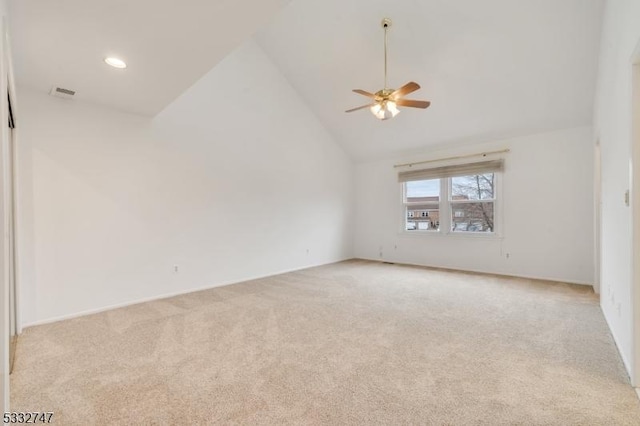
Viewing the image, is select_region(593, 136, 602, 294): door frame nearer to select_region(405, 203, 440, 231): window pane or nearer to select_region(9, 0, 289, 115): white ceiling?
select_region(405, 203, 440, 231): window pane

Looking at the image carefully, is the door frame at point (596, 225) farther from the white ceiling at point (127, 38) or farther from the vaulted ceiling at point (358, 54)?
the white ceiling at point (127, 38)

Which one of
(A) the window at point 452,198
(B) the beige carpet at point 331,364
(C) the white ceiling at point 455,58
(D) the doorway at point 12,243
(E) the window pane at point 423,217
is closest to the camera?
(B) the beige carpet at point 331,364

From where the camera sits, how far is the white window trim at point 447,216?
542 cm

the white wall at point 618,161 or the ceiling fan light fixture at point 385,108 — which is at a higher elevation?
the ceiling fan light fixture at point 385,108

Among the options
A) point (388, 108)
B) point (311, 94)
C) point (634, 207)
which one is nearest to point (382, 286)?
point (388, 108)

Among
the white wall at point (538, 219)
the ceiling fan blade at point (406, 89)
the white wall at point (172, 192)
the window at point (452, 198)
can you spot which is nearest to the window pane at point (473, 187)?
the window at point (452, 198)

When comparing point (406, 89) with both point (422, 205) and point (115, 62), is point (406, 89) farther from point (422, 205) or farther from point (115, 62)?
point (422, 205)

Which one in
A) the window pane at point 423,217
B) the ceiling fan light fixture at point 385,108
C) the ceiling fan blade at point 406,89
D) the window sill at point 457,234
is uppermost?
the ceiling fan blade at point 406,89

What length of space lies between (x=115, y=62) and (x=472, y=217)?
19.4ft

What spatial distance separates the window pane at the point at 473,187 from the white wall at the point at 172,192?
2735 millimetres

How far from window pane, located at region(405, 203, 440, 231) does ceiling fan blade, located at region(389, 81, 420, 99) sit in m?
3.51

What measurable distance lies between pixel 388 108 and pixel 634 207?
234cm

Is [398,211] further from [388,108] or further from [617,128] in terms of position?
[617,128]

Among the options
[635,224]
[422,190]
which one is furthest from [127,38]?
[422,190]
